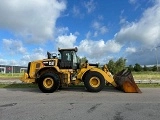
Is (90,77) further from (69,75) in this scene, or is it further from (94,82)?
(69,75)

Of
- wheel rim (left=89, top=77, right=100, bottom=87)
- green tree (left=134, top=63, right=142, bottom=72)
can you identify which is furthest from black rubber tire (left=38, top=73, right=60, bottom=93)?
green tree (left=134, top=63, right=142, bottom=72)

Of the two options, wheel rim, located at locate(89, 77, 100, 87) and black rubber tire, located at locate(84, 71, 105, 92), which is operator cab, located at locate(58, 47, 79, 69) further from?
wheel rim, located at locate(89, 77, 100, 87)

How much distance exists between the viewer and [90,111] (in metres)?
9.89

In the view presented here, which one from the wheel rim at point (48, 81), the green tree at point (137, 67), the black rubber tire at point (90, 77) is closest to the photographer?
the black rubber tire at point (90, 77)

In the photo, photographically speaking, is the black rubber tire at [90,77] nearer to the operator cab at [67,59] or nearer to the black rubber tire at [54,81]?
the operator cab at [67,59]

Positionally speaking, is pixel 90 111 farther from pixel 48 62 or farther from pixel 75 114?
pixel 48 62

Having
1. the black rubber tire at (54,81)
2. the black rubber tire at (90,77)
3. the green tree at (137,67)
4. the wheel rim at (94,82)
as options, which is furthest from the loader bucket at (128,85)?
the green tree at (137,67)

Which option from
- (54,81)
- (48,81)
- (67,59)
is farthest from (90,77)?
(48,81)

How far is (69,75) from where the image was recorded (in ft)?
57.1

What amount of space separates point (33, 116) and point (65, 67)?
8.90 metres

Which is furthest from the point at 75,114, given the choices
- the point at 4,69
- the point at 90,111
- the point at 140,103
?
the point at 4,69

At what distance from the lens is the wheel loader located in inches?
660

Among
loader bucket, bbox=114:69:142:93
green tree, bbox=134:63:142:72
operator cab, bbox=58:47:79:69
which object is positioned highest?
green tree, bbox=134:63:142:72

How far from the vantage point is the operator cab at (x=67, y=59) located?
58.5ft
